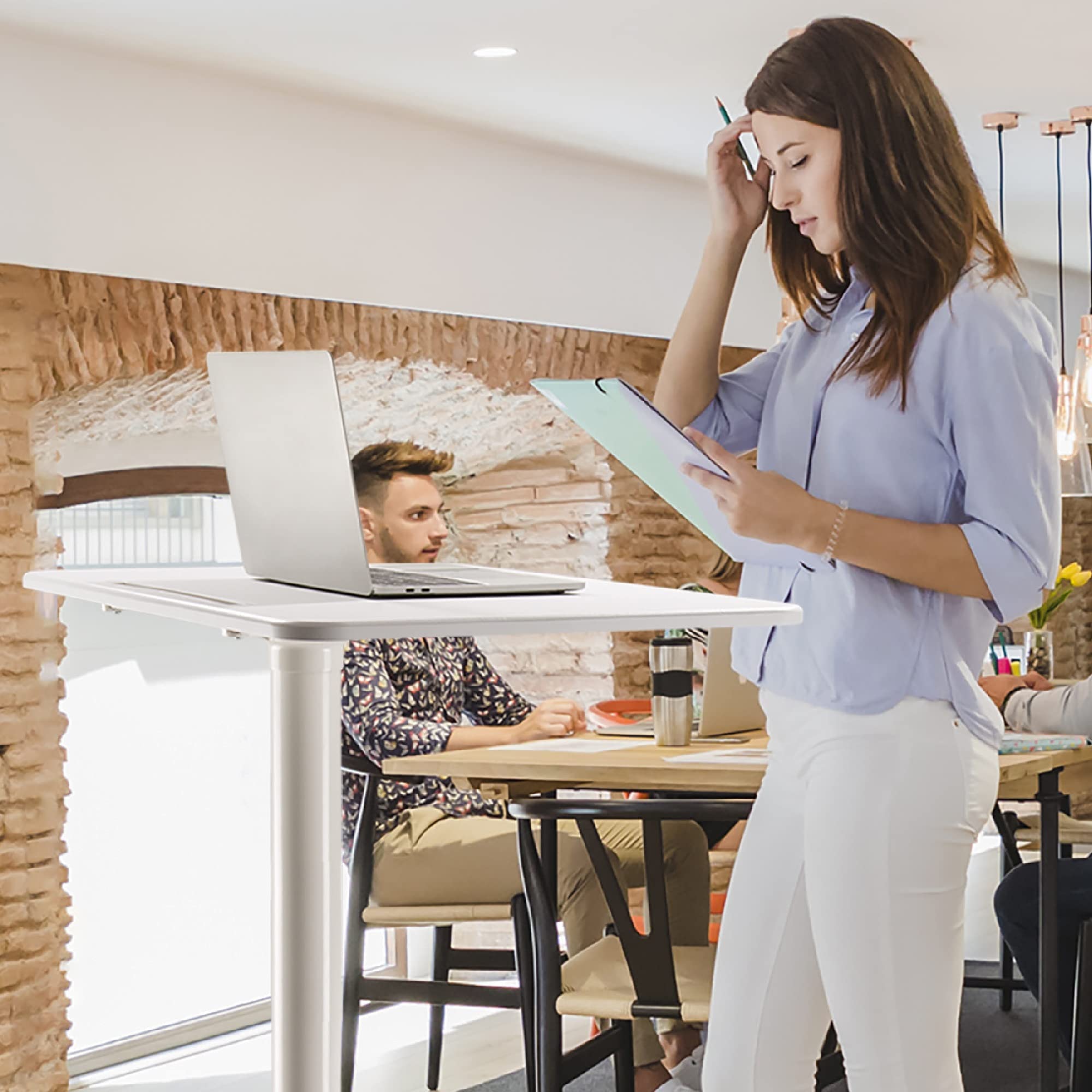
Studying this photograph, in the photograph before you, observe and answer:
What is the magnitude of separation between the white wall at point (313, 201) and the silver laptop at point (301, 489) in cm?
219

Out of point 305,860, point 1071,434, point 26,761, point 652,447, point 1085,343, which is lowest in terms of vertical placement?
point 26,761

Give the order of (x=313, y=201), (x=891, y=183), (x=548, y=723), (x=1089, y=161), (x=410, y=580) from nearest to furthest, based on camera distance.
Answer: (x=410, y=580)
(x=891, y=183)
(x=548, y=723)
(x=313, y=201)
(x=1089, y=161)

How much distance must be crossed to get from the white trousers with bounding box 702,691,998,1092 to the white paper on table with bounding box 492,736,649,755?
133 centimetres

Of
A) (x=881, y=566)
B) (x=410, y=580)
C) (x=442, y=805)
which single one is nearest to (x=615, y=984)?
(x=442, y=805)

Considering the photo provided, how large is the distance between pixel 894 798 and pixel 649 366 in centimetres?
358

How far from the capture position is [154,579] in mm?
1112

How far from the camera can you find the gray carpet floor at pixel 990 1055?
3.52 meters

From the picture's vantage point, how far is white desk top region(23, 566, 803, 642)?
2.39 ft

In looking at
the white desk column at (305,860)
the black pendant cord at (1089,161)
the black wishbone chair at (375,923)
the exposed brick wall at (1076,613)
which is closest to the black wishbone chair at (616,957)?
the black wishbone chair at (375,923)

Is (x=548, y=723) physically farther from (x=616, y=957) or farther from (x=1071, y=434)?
(x=1071, y=434)

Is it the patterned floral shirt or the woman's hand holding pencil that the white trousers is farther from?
the patterned floral shirt

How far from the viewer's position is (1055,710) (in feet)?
9.75

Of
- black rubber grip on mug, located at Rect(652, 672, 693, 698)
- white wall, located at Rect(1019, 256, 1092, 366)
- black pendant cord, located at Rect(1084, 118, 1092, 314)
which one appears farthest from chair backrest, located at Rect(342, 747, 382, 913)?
white wall, located at Rect(1019, 256, 1092, 366)

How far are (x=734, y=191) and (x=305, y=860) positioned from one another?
40.2 inches
